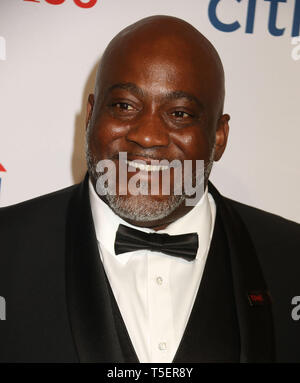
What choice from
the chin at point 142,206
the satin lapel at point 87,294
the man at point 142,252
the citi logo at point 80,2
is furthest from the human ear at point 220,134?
the citi logo at point 80,2

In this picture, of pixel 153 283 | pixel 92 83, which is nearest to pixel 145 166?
pixel 153 283

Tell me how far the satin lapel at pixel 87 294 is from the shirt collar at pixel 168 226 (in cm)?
3

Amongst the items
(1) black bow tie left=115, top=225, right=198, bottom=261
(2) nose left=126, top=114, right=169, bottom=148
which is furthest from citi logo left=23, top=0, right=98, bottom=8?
(1) black bow tie left=115, top=225, right=198, bottom=261

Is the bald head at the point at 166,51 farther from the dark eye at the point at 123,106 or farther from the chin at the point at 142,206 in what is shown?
the chin at the point at 142,206

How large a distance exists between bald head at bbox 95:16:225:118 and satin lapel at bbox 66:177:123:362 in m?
0.35

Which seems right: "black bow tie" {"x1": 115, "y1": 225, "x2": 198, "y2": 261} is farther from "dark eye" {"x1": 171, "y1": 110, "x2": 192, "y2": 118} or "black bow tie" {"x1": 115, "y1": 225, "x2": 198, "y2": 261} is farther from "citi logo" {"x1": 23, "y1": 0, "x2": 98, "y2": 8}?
"citi logo" {"x1": 23, "y1": 0, "x2": 98, "y2": 8}

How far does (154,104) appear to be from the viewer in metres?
1.43

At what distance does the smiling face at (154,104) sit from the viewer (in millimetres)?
1425

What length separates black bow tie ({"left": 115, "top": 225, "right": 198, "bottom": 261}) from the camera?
1.48 meters

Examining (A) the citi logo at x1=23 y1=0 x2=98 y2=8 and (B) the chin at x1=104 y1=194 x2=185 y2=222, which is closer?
(B) the chin at x1=104 y1=194 x2=185 y2=222

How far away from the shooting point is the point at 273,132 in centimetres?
213
